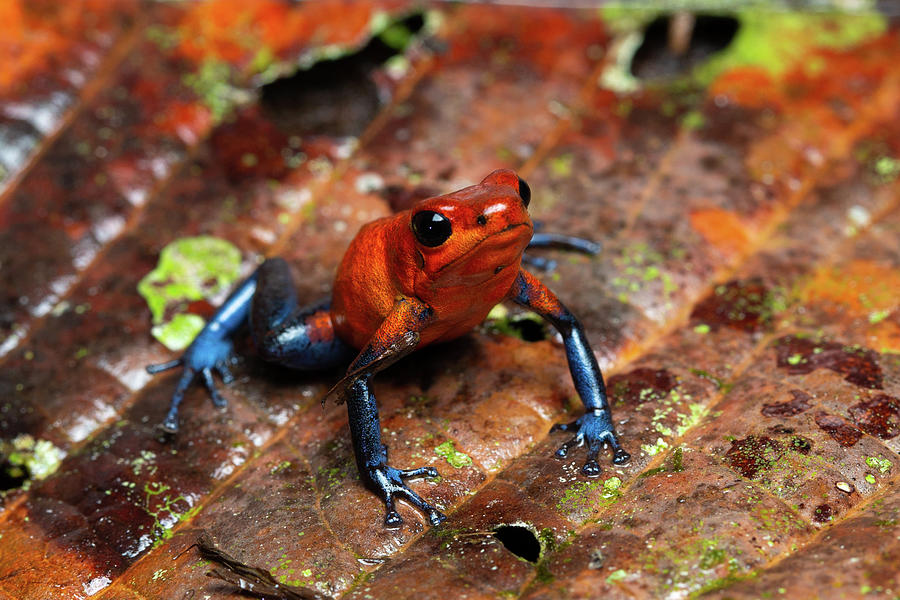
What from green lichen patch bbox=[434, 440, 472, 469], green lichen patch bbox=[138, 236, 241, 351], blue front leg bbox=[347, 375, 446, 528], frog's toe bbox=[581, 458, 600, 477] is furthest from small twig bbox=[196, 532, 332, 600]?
green lichen patch bbox=[138, 236, 241, 351]

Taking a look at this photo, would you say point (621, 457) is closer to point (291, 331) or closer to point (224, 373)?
point (291, 331)

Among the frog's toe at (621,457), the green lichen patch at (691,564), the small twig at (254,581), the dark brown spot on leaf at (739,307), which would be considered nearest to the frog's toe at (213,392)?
the small twig at (254,581)

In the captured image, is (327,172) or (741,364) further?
(327,172)

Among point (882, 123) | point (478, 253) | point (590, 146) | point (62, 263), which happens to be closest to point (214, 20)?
point (62, 263)

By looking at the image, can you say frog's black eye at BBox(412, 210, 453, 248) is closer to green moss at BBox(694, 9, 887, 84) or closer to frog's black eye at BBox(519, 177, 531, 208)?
frog's black eye at BBox(519, 177, 531, 208)

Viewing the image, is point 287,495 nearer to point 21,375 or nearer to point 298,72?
point 21,375

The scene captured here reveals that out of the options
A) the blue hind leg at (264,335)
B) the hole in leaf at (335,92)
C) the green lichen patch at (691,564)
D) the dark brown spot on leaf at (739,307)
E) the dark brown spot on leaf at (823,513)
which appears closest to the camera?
the green lichen patch at (691,564)

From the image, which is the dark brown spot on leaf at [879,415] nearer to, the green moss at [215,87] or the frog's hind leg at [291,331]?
the frog's hind leg at [291,331]
